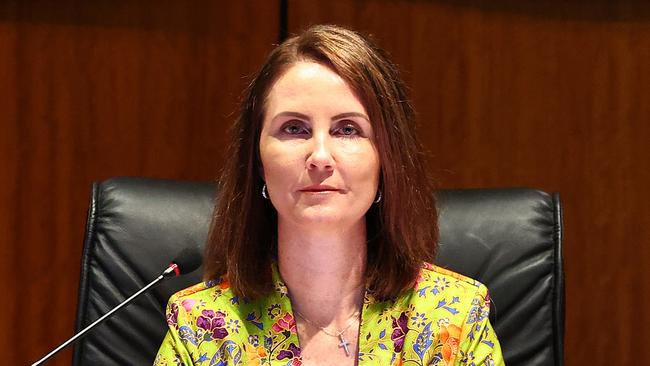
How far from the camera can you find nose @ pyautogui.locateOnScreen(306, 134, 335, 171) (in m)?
1.60

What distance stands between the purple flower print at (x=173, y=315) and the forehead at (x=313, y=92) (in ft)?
1.06

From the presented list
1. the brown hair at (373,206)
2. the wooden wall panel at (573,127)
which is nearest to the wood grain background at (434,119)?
the wooden wall panel at (573,127)

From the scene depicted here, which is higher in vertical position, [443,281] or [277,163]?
[277,163]

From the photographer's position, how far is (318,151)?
1.60 metres

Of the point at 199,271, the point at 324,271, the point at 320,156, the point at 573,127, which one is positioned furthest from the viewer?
the point at 573,127

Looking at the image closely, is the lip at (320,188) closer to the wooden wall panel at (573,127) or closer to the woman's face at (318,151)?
the woman's face at (318,151)

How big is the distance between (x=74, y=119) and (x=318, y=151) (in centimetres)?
103

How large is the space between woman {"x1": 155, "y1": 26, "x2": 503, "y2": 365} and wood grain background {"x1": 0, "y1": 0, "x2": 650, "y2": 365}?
0.76 m

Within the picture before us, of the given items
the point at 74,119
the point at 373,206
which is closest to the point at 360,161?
the point at 373,206

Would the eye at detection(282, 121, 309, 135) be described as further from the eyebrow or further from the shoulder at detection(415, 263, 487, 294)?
the shoulder at detection(415, 263, 487, 294)

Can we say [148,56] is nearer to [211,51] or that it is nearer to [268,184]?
[211,51]

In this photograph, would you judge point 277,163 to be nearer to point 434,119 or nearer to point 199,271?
point 199,271

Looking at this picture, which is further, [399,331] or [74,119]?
[74,119]

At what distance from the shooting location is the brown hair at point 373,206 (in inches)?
65.6
